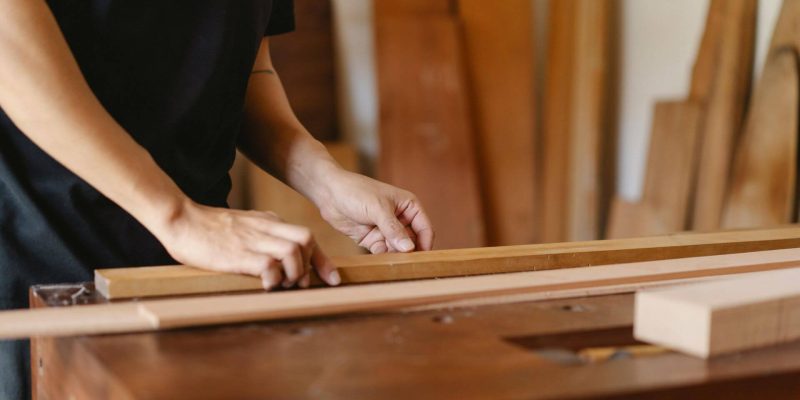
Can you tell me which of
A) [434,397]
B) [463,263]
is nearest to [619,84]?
[463,263]

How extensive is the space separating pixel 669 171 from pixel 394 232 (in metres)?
1.85

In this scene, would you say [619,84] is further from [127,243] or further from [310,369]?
[310,369]

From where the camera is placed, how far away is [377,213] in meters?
1.38

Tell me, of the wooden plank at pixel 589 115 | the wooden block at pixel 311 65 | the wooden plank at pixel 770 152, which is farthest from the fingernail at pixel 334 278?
the wooden block at pixel 311 65

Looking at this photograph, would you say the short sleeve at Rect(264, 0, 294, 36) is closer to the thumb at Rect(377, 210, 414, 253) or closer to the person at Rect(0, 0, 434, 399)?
the person at Rect(0, 0, 434, 399)

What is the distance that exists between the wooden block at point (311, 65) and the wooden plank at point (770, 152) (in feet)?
6.64

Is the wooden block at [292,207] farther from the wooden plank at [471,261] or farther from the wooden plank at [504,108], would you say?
the wooden plank at [471,261]

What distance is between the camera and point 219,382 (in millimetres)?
723

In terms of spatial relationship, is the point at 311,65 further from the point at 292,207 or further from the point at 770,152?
the point at 770,152

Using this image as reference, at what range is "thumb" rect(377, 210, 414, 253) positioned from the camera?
1357mm

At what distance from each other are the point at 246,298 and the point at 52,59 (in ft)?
1.21

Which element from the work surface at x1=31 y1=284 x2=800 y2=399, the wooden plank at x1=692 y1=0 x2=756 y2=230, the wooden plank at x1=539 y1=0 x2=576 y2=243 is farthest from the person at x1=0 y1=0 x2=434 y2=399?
the wooden plank at x1=539 y1=0 x2=576 y2=243

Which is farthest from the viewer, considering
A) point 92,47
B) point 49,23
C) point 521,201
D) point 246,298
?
point 521,201

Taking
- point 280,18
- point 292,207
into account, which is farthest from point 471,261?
point 292,207
